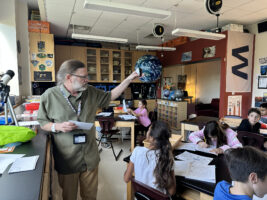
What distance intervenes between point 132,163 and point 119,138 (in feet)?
11.1

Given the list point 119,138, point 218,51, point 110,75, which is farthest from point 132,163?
point 110,75

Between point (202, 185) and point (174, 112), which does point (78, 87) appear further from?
point (174, 112)

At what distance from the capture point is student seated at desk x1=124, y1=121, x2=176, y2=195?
130 centimetres

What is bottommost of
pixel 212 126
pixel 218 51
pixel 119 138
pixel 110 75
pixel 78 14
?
pixel 119 138

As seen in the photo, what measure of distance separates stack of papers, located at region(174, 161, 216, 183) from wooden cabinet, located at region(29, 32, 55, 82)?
474 centimetres

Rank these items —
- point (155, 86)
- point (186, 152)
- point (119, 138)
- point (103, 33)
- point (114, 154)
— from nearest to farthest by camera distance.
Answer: point (186, 152)
point (114, 154)
point (119, 138)
point (103, 33)
point (155, 86)

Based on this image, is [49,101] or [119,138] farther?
[119,138]

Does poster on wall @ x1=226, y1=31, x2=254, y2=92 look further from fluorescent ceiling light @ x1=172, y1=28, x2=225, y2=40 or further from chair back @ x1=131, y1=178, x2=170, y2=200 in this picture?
chair back @ x1=131, y1=178, x2=170, y2=200

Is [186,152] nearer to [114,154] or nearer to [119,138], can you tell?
[114,154]

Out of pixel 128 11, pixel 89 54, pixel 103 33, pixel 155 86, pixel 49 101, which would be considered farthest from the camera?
pixel 155 86

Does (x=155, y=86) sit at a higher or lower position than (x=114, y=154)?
higher

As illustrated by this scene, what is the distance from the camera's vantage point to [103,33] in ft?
19.6

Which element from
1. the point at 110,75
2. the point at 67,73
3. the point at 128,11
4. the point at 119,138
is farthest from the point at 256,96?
the point at 67,73

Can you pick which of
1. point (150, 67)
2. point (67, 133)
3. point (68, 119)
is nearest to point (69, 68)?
point (68, 119)
